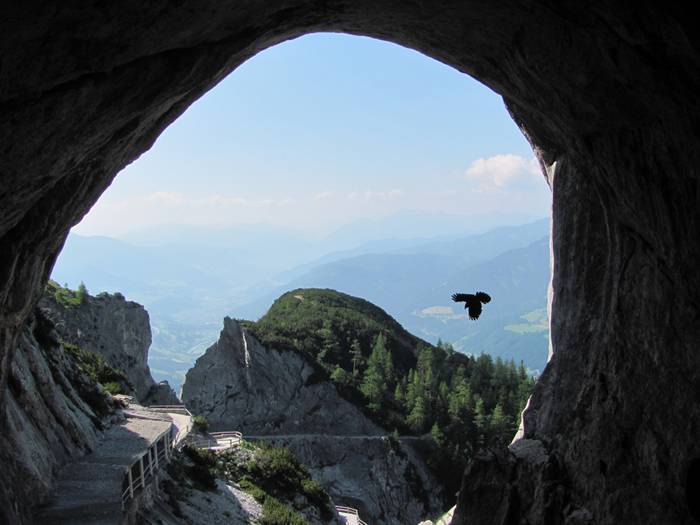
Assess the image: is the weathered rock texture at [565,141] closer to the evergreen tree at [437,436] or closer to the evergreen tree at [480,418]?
the evergreen tree at [437,436]

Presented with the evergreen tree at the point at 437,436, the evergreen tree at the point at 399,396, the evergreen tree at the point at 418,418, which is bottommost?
the evergreen tree at the point at 437,436

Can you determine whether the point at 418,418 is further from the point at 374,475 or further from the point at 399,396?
the point at 374,475

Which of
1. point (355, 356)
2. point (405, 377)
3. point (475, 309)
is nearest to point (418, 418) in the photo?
point (405, 377)

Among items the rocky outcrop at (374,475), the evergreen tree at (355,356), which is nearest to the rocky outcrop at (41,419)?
the rocky outcrop at (374,475)

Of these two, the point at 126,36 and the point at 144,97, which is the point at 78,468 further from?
the point at 126,36

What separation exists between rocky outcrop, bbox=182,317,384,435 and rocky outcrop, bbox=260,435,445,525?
2902 mm

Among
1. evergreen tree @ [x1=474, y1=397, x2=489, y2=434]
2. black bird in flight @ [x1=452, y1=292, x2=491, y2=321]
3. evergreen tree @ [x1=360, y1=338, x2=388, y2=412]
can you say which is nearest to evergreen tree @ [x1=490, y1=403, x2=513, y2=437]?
evergreen tree @ [x1=474, y1=397, x2=489, y2=434]

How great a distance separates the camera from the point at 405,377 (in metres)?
72.3

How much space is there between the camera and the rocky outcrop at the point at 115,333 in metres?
52.6

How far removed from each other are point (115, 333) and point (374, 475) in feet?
101

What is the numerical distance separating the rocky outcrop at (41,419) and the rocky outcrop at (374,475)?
30.5m

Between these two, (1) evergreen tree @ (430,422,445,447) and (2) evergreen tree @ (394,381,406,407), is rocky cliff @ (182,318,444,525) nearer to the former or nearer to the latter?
(1) evergreen tree @ (430,422,445,447)

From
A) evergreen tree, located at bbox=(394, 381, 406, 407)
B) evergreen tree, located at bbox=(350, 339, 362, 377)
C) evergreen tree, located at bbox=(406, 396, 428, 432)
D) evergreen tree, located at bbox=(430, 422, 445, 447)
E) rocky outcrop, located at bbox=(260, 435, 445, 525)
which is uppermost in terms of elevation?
evergreen tree, located at bbox=(350, 339, 362, 377)

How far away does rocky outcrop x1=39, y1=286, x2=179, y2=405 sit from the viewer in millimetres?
52594
